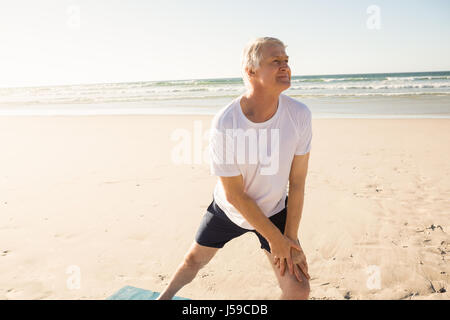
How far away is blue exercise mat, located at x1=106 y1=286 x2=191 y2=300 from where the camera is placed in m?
2.85

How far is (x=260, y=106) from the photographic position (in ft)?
6.38

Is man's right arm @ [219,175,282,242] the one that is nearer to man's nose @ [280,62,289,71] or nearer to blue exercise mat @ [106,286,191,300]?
man's nose @ [280,62,289,71]

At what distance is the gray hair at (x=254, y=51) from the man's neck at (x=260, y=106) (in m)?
0.15

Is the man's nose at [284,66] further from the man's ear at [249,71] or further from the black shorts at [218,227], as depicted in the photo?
the black shorts at [218,227]

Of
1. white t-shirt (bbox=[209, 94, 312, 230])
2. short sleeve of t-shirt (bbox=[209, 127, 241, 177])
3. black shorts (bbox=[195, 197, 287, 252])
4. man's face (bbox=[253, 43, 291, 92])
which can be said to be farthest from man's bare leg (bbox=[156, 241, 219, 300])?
man's face (bbox=[253, 43, 291, 92])

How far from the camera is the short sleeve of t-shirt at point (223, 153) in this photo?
73.9 inches

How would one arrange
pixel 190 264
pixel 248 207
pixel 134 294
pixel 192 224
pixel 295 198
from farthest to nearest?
1. pixel 192 224
2. pixel 134 294
3. pixel 190 264
4. pixel 295 198
5. pixel 248 207

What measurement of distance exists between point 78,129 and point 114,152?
426 centimetres

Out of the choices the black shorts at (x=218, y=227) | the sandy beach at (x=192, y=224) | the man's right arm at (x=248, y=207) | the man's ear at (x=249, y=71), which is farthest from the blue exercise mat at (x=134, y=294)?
the man's ear at (x=249, y=71)

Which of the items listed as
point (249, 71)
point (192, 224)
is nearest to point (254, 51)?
point (249, 71)

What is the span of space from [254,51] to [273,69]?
15cm

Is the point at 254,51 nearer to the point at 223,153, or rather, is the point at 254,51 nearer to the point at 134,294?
the point at 223,153

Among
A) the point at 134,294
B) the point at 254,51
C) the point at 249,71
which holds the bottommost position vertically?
the point at 134,294
